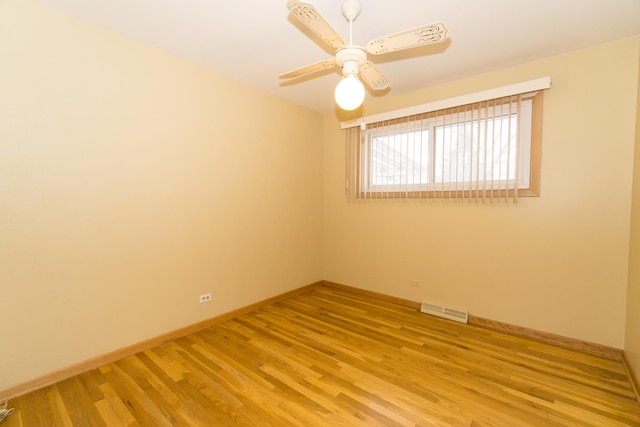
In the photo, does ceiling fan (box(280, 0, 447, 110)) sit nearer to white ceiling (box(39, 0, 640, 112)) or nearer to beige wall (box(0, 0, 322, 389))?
white ceiling (box(39, 0, 640, 112))

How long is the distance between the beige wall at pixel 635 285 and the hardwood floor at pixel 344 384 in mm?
178

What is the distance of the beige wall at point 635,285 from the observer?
5.91ft

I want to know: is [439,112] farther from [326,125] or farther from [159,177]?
[159,177]

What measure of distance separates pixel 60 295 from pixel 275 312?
71.1 inches

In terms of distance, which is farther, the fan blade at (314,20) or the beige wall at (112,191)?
the beige wall at (112,191)

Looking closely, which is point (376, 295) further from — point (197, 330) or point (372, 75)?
point (372, 75)

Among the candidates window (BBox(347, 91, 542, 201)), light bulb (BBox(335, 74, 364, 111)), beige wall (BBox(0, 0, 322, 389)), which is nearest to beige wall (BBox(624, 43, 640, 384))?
window (BBox(347, 91, 542, 201))

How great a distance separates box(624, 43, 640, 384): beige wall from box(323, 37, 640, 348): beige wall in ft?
0.24

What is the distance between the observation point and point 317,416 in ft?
4.97

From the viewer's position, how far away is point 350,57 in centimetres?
155

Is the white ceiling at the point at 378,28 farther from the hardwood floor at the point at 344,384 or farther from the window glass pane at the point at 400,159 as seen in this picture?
the hardwood floor at the point at 344,384

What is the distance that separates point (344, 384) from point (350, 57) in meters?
2.06

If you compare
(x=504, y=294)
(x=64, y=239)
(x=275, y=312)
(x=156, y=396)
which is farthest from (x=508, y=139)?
(x=64, y=239)

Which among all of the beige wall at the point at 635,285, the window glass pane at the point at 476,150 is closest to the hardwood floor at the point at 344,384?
the beige wall at the point at 635,285
